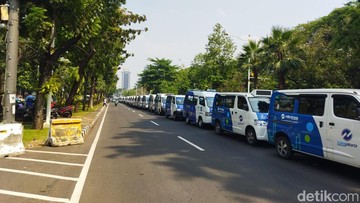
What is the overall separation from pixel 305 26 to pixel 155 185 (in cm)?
4741

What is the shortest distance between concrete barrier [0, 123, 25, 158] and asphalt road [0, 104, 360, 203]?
1.14 feet

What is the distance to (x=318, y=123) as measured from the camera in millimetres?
8133

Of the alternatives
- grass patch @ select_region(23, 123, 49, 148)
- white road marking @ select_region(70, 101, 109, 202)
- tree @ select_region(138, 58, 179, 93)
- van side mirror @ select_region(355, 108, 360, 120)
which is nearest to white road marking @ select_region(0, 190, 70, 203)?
white road marking @ select_region(70, 101, 109, 202)

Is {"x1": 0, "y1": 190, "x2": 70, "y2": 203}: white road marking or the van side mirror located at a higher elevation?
the van side mirror

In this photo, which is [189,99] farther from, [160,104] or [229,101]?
[160,104]

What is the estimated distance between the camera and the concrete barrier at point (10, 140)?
9.23 metres

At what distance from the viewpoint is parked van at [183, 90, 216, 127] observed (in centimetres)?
1795

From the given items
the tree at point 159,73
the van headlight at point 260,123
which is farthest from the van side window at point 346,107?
the tree at point 159,73

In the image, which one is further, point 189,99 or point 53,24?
point 189,99

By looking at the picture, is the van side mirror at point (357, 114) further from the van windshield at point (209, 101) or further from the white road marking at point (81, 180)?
the van windshield at point (209, 101)

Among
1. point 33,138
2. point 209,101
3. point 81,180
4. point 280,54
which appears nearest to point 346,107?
point 81,180

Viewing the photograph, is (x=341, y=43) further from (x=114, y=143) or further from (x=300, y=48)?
(x=114, y=143)

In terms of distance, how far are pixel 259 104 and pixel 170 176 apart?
6.61m

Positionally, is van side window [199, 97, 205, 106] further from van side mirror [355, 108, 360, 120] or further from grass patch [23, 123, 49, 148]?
van side mirror [355, 108, 360, 120]
